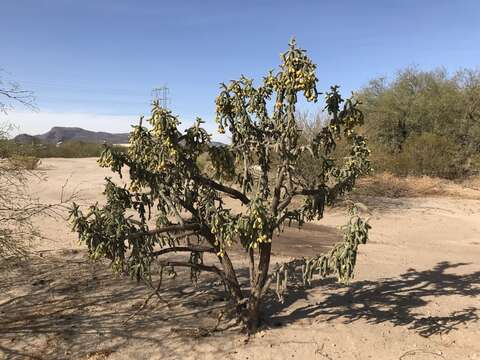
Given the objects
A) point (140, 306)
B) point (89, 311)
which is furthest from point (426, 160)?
point (89, 311)

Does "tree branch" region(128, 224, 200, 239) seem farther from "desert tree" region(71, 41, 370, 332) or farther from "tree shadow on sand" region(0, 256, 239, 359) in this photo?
"tree shadow on sand" region(0, 256, 239, 359)

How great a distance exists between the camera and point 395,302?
690 cm

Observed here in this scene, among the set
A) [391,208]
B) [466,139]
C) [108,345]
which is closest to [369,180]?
[391,208]

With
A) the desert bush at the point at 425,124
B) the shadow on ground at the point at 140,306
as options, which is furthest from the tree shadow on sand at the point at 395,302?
the desert bush at the point at 425,124

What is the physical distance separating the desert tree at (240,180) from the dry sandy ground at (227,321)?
2.15 ft

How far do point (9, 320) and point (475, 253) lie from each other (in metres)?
9.84

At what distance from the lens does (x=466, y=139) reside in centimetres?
2475

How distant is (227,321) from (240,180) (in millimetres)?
1976

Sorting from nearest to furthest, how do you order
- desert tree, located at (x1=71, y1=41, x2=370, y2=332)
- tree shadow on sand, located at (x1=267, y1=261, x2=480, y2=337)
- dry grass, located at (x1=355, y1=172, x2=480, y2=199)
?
desert tree, located at (x1=71, y1=41, x2=370, y2=332)
tree shadow on sand, located at (x1=267, y1=261, x2=480, y2=337)
dry grass, located at (x1=355, y1=172, x2=480, y2=199)

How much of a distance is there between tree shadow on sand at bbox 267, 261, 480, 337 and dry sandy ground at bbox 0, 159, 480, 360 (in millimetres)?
16

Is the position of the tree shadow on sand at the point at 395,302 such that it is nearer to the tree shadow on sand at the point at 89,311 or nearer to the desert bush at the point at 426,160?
the tree shadow on sand at the point at 89,311

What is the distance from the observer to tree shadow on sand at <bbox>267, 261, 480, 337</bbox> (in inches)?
243

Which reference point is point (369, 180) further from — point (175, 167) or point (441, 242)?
point (175, 167)

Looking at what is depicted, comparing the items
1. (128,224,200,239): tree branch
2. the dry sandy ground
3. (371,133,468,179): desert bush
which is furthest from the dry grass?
(128,224,200,239): tree branch
